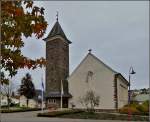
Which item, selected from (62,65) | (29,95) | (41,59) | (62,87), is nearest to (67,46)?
(62,65)

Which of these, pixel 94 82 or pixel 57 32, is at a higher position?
pixel 57 32

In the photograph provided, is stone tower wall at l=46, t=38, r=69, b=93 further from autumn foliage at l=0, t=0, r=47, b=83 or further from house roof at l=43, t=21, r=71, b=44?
autumn foliage at l=0, t=0, r=47, b=83

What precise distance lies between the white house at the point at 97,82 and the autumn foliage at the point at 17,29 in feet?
166

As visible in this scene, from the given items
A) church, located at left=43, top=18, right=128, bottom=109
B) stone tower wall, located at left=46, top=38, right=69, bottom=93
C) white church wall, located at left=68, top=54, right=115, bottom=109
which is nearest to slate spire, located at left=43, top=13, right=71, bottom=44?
church, located at left=43, top=18, right=128, bottom=109

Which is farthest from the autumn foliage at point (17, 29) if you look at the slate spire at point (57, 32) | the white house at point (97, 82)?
the slate spire at point (57, 32)

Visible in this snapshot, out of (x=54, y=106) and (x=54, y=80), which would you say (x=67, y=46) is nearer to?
(x=54, y=80)

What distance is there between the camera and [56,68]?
66812mm

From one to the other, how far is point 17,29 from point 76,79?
55289 mm

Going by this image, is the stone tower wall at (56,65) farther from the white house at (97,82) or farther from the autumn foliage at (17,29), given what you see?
the autumn foliage at (17,29)

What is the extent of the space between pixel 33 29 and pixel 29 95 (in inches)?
3146

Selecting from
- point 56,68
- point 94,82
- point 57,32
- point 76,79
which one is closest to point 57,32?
point 57,32

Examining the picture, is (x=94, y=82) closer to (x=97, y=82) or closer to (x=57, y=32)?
(x=97, y=82)

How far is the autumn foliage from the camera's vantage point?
9.54 m

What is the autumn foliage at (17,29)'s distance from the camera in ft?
31.3
